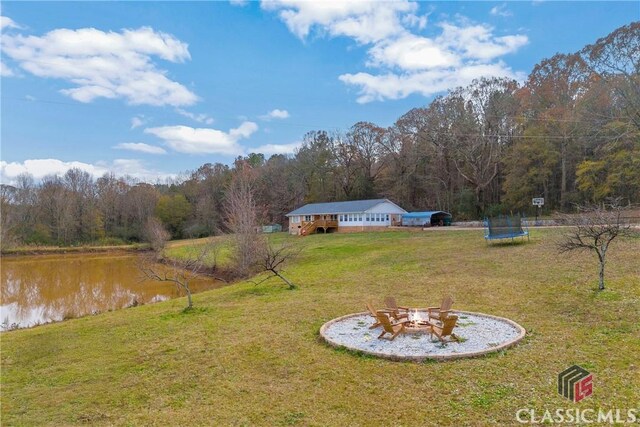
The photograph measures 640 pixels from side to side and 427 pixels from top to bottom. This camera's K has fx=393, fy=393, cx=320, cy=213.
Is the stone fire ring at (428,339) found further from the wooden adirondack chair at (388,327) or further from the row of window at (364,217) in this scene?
the row of window at (364,217)

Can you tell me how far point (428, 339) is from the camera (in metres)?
7.93

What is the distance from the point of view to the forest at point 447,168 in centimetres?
2756

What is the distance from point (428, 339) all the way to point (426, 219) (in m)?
28.5

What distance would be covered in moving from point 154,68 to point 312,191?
3706cm

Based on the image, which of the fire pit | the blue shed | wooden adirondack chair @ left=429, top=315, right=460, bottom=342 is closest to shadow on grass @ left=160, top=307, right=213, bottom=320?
the fire pit

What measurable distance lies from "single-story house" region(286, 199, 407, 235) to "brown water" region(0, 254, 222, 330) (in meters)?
16.9

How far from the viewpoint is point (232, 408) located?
5609mm

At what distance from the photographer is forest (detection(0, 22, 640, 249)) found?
2756 centimetres

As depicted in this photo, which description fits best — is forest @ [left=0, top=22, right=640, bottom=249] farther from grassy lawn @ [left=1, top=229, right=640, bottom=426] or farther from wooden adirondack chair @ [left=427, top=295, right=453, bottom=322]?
wooden adirondack chair @ [left=427, top=295, right=453, bottom=322]

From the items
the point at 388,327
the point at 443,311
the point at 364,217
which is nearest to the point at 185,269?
the point at 388,327

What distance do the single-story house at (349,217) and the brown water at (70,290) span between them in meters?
16.9

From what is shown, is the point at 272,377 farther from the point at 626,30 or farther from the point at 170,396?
the point at 626,30

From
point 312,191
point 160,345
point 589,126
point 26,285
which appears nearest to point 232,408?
point 160,345

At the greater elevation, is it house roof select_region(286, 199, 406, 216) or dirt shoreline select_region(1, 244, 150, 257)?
house roof select_region(286, 199, 406, 216)
